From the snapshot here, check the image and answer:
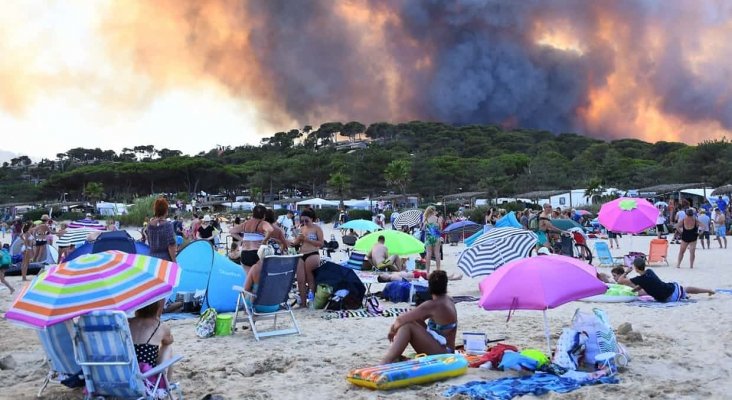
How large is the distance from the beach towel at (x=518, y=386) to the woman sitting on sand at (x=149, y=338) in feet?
6.02

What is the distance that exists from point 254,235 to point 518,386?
429cm

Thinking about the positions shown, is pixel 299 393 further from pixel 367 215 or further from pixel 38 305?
pixel 367 215

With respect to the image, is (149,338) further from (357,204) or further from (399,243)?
(357,204)

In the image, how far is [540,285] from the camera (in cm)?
484

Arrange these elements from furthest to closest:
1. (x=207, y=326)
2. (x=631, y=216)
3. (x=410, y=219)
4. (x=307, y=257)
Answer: (x=410, y=219) < (x=631, y=216) < (x=307, y=257) < (x=207, y=326)

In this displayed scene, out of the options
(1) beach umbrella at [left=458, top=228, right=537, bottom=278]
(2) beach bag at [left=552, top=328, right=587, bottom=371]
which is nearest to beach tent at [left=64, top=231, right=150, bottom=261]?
(1) beach umbrella at [left=458, top=228, right=537, bottom=278]

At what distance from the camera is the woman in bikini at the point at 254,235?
785cm

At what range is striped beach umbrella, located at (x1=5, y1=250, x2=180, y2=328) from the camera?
3750 mm

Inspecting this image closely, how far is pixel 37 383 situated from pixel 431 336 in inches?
117

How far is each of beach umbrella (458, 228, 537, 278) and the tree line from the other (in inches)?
1542

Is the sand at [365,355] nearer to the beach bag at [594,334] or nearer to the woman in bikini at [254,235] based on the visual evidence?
the beach bag at [594,334]

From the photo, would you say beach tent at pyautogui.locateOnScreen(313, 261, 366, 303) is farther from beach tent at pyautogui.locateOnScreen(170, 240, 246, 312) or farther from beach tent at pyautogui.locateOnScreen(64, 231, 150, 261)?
beach tent at pyautogui.locateOnScreen(64, 231, 150, 261)

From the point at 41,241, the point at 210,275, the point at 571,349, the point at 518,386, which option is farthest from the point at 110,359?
the point at 41,241

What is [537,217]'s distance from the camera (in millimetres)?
11703
